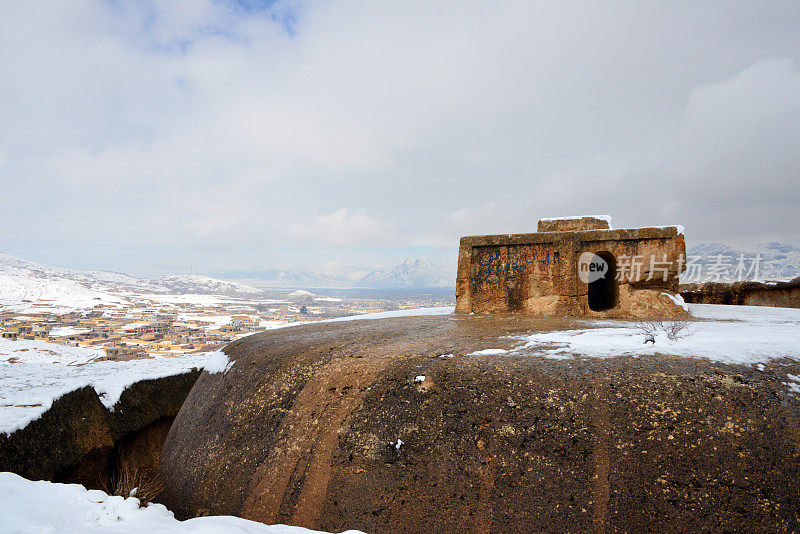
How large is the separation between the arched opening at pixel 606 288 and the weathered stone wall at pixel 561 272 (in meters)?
0.18

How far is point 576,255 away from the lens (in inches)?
266

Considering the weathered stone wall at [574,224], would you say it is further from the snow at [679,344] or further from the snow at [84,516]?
the snow at [84,516]

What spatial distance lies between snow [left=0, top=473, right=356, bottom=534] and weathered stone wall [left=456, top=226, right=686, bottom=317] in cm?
509

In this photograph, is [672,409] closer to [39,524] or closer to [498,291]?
[39,524]

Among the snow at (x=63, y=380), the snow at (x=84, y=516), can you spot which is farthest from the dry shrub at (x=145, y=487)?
the snow at (x=63, y=380)

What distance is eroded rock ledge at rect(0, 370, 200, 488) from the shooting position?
4359 mm

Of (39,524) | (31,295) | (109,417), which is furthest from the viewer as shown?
(31,295)

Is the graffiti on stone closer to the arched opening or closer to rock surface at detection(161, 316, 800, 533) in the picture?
the arched opening

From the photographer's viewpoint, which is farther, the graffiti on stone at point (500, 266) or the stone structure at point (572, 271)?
the graffiti on stone at point (500, 266)

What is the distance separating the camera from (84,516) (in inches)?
111

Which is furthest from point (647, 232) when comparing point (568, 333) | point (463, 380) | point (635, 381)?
point (463, 380)

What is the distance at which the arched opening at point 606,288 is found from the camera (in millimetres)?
6867

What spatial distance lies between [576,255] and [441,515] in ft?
17.4

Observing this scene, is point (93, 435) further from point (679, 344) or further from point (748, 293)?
point (748, 293)
